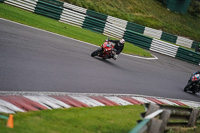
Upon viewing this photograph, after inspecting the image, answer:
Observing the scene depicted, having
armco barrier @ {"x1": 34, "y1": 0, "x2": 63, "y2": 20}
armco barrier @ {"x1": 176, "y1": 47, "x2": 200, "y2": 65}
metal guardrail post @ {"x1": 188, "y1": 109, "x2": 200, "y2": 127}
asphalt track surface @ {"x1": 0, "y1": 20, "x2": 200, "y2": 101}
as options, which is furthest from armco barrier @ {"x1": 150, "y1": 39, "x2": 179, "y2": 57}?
metal guardrail post @ {"x1": 188, "y1": 109, "x2": 200, "y2": 127}

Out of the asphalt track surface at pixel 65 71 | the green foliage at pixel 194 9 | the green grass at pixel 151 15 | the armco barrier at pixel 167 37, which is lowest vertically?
the asphalt track surface at pixel 65 71

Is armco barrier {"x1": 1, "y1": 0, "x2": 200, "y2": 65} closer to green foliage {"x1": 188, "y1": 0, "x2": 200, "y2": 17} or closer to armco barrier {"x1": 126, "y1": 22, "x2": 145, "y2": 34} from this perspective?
armco barrier {"x1": 126, "y1": 22, "x2": 145, "y2": 34}

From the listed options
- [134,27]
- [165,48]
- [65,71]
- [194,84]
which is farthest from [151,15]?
[65,71]

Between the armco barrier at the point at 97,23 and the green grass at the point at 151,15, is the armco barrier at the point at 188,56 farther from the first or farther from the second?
the green grass at the point at 151,15

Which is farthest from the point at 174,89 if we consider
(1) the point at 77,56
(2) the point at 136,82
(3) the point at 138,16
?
(3) the point at 138,16

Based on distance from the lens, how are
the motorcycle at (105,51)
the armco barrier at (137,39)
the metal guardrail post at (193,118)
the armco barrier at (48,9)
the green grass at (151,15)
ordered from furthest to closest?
the green grass at (151,15) → the armco barrier at (137,39) → the armco barrier at (48,9) → the motorcycle at (105,51) → the metal guardrail post at (193,118)

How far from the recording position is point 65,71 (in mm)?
11812

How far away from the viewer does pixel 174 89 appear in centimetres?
1617

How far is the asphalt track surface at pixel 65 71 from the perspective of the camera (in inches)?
381

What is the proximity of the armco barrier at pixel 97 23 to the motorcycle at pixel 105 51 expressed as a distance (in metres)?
9.24

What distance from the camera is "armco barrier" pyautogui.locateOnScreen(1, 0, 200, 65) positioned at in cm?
2483

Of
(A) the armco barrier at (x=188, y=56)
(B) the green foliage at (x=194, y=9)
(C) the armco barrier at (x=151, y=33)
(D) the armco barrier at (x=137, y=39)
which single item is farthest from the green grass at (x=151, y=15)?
(A) the armco barrier at (x=188, y=56)

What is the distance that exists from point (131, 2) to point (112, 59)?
2548cm

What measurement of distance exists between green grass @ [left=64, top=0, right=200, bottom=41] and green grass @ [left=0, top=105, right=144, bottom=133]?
24.5 m
